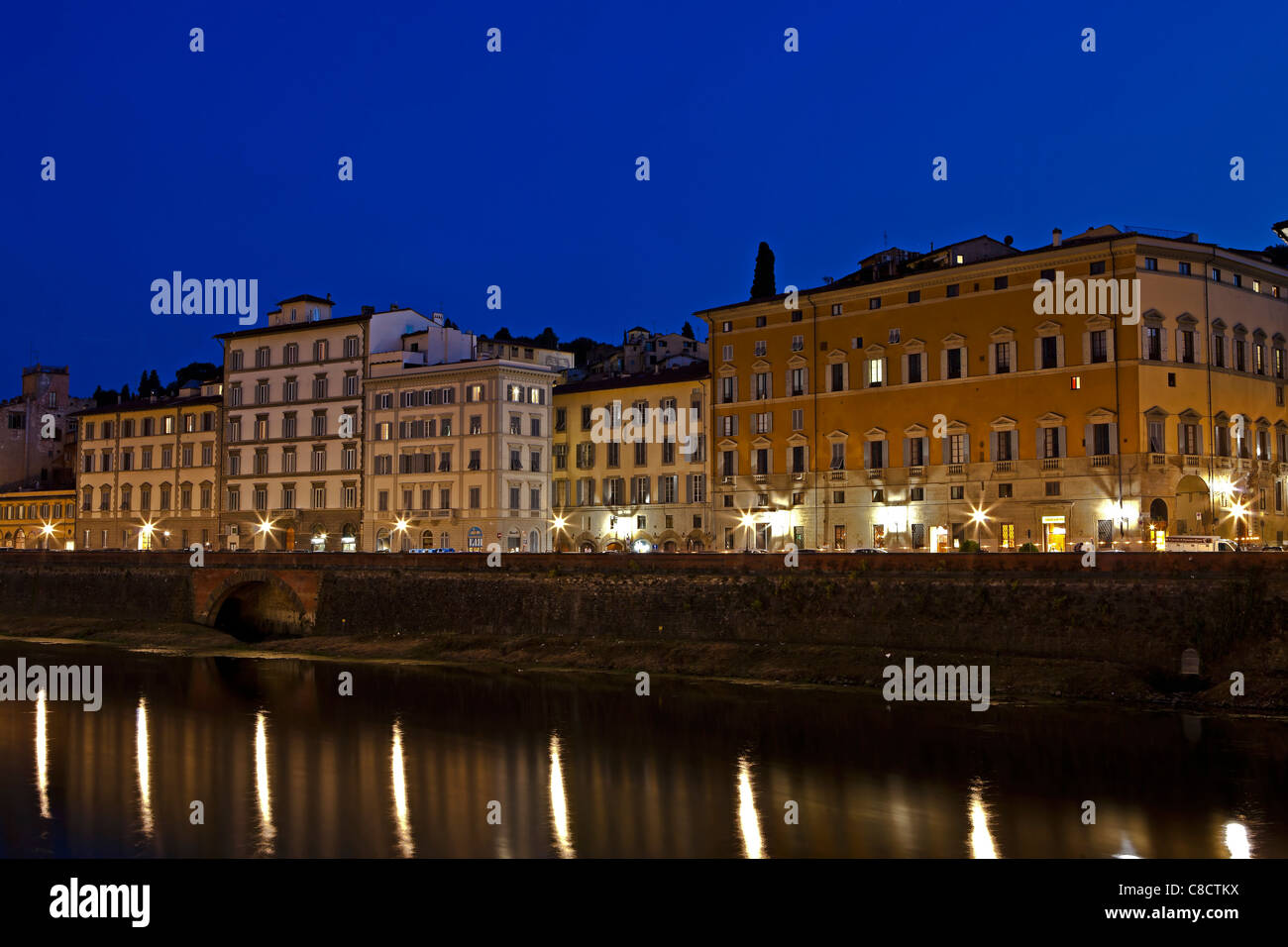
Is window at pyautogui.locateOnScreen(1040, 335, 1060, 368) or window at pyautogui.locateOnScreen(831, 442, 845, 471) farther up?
window at pyautogui.locateOnScreen(1040, 335, 1060, 368)

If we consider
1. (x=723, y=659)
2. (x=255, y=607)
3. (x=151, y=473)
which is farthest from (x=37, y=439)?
(x=723, y=659)

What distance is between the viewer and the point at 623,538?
7669 cm

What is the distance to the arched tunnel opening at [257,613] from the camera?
207ft

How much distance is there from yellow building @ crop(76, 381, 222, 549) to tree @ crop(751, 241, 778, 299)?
39937 mm

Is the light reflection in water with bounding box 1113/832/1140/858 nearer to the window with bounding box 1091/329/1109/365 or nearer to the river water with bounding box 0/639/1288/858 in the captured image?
the river water with bounding box 0/639/1288/858

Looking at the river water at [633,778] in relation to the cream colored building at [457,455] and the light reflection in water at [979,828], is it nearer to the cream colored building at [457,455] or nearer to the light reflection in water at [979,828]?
the light reflection in water at [979,828]

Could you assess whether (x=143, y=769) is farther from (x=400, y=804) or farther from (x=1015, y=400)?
(x=1015, y=400)

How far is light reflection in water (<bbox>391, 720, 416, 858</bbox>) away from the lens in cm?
2409

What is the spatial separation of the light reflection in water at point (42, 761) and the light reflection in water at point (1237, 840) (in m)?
23.9

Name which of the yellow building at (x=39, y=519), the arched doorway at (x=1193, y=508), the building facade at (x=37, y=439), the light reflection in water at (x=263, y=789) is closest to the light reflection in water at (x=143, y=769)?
the light reflection in water at (x=263, y=789)

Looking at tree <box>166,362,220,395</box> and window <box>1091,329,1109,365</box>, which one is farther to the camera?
tree <box>166,362,220,395</box>

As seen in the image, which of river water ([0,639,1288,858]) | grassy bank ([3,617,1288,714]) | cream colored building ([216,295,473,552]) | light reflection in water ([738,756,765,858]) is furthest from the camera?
cream colored building ([216,295,473,552])

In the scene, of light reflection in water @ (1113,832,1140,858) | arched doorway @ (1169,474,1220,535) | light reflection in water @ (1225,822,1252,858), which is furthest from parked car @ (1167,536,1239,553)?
light reflection in water @ (1113,832,1140,858)
